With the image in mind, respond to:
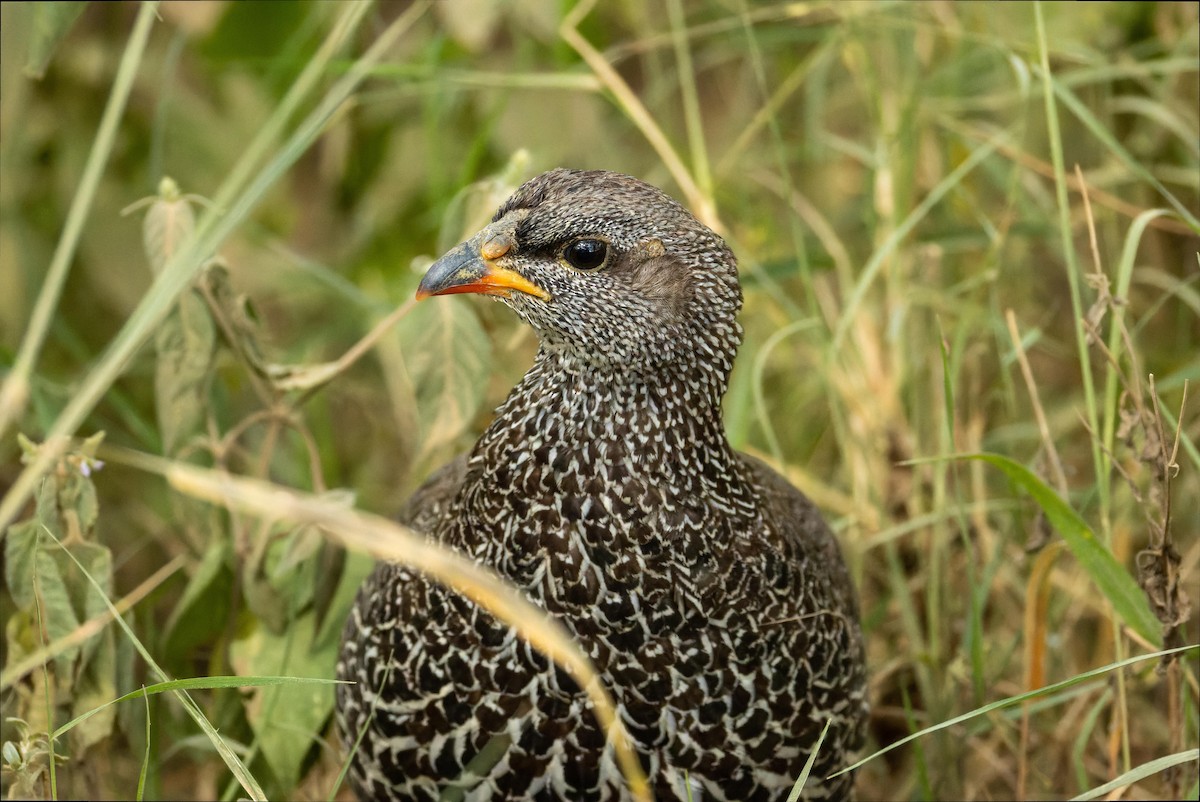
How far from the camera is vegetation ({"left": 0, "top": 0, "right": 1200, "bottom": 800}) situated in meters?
2.52

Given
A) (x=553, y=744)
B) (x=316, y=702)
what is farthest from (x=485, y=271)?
(x=316, y=702)

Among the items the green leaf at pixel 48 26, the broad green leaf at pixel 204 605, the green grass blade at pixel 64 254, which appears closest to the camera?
the green grass blade at pixel 64 254

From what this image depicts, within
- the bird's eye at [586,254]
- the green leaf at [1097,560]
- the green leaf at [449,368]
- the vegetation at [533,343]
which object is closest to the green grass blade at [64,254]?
the vegetation at [533,343]

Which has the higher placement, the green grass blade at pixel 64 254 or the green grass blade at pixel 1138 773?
the green grass blade at pixel 64 254

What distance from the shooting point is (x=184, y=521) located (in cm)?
299

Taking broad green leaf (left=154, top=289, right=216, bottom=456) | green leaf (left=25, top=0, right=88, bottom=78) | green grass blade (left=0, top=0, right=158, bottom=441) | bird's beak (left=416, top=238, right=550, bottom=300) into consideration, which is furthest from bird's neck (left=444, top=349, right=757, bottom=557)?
green leaf (left=25, top=0, right=88, bottom=78)

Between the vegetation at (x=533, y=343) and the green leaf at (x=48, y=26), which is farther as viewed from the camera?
the vegetation at (x=533, y=343)

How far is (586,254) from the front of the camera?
2.28 meters

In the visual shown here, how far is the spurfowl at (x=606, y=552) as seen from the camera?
2.28m

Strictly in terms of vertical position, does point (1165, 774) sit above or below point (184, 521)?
below

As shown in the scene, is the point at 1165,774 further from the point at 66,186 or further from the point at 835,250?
the point at 66,186

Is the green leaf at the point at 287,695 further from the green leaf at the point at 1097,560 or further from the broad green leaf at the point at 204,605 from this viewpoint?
the green leaf at the point at 1097,560

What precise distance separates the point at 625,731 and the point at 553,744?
0.11 meters

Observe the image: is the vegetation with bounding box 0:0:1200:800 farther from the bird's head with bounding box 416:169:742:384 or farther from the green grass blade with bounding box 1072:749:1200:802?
the bird's head with bounding box 416:169:742:384
